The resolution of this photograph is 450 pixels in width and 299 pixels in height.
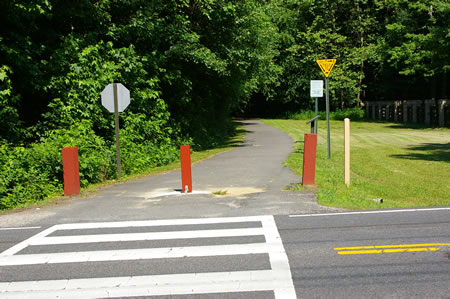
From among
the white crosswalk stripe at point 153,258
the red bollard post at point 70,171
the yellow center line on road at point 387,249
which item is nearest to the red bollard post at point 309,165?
the white crosswalk stripe at point 153,258

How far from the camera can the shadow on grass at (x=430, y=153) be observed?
59.6 ft

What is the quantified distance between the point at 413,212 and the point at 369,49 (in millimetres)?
47631

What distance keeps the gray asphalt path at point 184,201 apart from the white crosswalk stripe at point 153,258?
0.66 meters

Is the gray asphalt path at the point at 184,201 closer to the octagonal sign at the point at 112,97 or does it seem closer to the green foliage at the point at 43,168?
the green foliage at the point at 43,168

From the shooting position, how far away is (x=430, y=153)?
1966 centimetres

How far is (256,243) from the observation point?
20.6 feet

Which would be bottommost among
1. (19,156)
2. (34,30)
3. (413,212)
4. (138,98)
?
(413,212)

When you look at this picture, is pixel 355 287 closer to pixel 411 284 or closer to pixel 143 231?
pixel 411 284

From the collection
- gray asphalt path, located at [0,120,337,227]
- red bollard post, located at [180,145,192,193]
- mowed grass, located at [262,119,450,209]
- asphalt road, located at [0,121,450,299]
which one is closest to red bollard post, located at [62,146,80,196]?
gray asphalt path, located at [0,120,337,227]

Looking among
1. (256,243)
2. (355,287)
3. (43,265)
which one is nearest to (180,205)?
(256,243)

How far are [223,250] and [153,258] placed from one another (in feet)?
2.94

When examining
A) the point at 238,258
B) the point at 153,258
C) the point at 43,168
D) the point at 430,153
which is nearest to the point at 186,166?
the point at 43,168

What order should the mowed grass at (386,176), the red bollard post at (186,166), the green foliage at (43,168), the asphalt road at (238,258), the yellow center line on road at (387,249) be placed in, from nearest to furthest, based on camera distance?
the asphalt road at (238,258)
the yellow center line on road at (387,249)
the mowed grass at (386,176)
the red bollard post at (186,166)
the green foliage at (43,168)

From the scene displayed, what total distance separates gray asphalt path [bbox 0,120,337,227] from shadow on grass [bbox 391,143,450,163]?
7.07 meters
